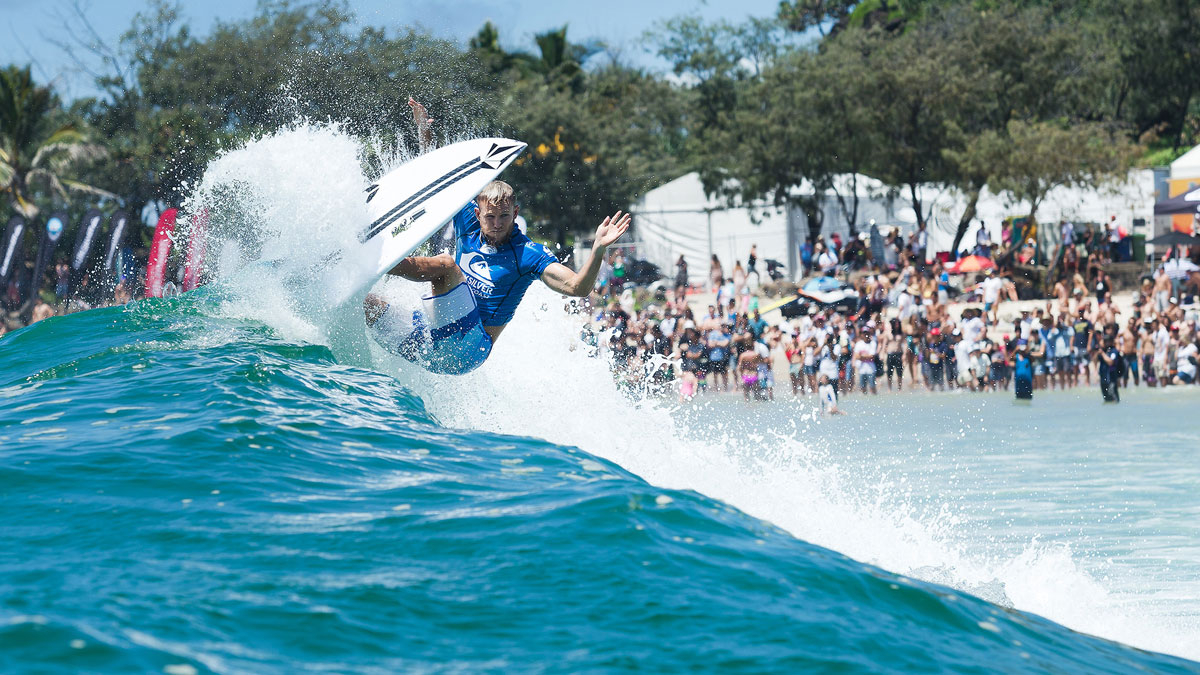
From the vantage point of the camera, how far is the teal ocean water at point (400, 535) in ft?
10.7

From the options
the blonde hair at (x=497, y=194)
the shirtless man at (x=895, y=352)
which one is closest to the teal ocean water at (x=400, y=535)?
the blonde hair at (x=497, y=194)

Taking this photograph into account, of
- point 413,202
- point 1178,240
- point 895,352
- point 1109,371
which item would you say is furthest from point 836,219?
point 413,202

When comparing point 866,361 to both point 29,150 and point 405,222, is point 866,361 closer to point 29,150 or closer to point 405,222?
point 405,222

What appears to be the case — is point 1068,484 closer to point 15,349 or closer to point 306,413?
point 306,413

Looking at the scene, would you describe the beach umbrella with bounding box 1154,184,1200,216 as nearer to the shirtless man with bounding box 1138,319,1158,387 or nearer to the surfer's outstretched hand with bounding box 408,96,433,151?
the shirtless man with bounding box 1138,319,1158,387

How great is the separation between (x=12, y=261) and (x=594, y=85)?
2623cm

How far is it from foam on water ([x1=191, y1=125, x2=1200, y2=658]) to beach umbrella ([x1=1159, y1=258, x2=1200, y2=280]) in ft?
50.0

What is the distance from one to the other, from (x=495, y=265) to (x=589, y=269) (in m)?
1.03

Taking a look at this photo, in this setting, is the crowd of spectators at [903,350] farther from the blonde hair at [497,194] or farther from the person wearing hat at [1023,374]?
the blonde hair at [497,194]

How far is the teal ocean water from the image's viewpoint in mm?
3270

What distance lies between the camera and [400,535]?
3957 millimetres

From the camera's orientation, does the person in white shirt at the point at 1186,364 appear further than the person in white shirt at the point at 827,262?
No

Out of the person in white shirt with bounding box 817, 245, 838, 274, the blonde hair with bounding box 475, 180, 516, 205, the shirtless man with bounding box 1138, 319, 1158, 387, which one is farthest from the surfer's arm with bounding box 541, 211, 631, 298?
the person in white shirt with bounding box 817, 245, 838, 274

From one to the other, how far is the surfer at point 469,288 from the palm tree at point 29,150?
2583 cm
